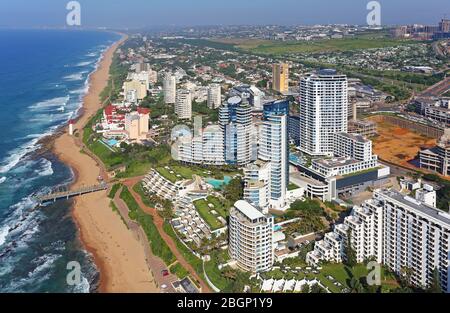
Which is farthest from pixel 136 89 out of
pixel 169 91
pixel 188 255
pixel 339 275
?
pixel 339 275

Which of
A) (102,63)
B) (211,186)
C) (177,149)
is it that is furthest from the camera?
(102,63)

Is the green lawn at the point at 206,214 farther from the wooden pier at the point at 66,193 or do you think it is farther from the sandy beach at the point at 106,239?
the wooden pier at the point at 66,193

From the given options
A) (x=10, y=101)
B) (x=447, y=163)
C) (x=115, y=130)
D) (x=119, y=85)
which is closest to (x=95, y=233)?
(x=115, y=130)

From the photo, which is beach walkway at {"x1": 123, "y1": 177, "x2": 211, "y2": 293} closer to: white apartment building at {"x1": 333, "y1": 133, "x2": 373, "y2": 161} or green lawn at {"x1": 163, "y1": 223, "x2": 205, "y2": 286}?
green lawn at {"x1": 163, "y1": 223, "x2": 205, "y2": 286}

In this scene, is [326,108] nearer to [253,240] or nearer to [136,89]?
[253,240]

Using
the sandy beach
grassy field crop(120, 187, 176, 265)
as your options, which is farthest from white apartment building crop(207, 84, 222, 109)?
grassy field crop(120, 187, 176, 265)
